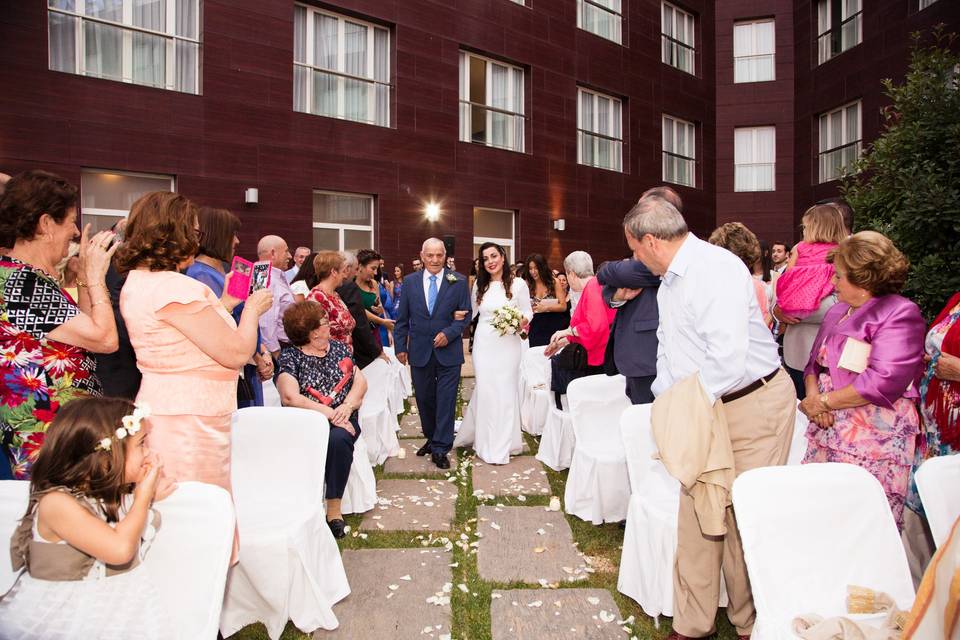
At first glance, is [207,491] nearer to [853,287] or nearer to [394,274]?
[853,287]

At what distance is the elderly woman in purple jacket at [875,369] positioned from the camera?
2787 millimetres

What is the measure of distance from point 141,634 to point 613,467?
289cm

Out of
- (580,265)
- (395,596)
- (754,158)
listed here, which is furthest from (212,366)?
(754,158)

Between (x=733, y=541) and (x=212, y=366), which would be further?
(x=733, y=541)

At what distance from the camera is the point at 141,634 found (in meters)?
1.95

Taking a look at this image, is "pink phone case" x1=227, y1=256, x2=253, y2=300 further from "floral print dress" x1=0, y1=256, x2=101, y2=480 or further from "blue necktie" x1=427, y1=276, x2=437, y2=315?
"blue necktie" x1=427, y1=276, x2=437, y2=315

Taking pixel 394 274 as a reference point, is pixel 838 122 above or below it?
above

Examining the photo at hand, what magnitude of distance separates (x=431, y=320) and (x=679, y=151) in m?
14.8

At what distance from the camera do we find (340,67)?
1174 centimetres

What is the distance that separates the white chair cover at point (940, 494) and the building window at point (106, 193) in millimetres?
9704

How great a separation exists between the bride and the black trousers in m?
1.87

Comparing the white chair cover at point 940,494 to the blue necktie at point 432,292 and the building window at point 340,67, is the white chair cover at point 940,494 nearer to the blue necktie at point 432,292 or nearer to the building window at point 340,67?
the blue necktie at point 432,292

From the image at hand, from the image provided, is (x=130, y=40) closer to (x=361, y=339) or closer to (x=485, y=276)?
(x=485, y=276)

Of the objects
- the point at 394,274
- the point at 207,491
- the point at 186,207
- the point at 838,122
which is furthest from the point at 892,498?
the point at 838,122
